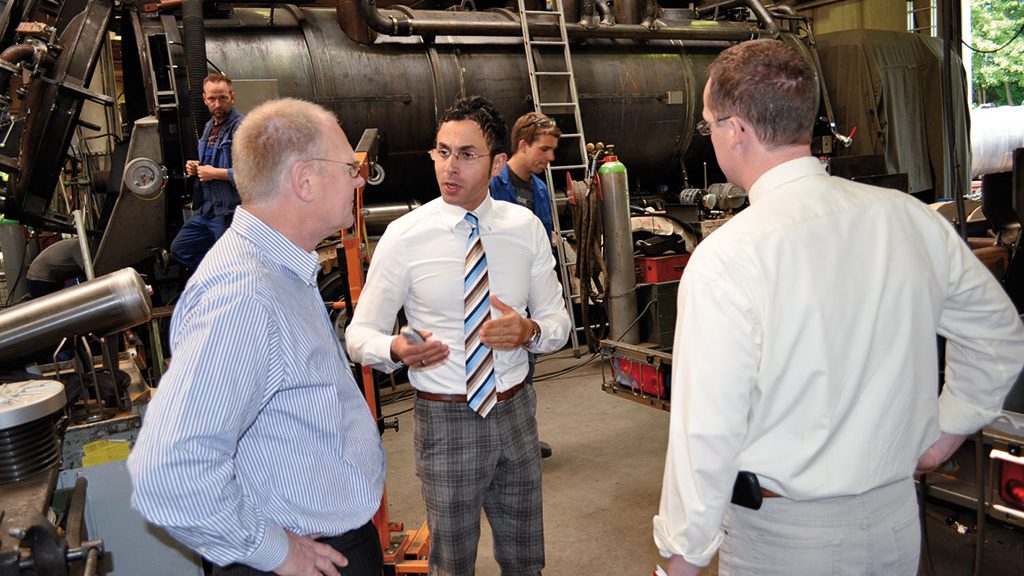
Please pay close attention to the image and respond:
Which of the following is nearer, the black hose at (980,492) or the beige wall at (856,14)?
the black hose at (980,492)

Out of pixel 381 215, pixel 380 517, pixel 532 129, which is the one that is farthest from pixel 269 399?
pixel 381 215

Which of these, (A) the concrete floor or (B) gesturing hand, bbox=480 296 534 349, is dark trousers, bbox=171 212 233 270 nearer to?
(A) the concrete floor

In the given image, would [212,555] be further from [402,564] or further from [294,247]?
[402,564]

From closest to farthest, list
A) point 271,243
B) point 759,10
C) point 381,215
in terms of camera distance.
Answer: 1. point 271,243
2. point 381,215
3. point 759,10

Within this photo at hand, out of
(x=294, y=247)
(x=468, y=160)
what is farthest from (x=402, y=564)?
(x=294, y=247)

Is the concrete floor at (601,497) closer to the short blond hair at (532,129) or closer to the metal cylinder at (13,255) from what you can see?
the short blond hair at (532,129)

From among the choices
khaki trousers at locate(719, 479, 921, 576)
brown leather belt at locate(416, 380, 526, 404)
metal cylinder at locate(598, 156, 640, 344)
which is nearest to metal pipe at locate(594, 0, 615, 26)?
metal cylinder at locate(598, 156, 640, 344)

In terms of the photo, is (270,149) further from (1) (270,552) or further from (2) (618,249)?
(2) (618,249)

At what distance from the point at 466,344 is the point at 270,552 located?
108 cm

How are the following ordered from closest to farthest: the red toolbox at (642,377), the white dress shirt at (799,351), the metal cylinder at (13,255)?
the white dress shirt at (799,351) → the red toolbox at (642,377) → the metal cylinder at (13,255)

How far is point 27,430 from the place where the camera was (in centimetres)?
212

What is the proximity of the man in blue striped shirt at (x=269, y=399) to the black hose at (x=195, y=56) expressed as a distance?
165 inches

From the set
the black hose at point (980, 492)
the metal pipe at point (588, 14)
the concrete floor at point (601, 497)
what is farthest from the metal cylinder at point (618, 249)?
the black hose at point (980, 492)

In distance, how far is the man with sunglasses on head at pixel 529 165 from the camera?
4.25 meters
